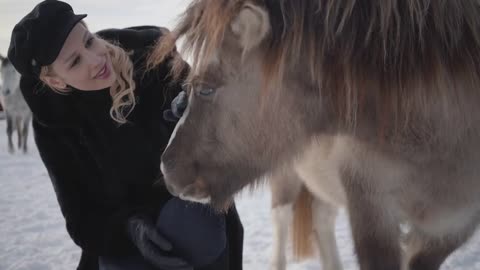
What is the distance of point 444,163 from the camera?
139 centimetres

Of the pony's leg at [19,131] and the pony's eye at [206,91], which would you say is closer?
the pony's eye at [206,91]

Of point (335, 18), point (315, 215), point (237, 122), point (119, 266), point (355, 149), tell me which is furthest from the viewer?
point (315, 215)

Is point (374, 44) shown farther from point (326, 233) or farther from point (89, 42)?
point (326, 233)

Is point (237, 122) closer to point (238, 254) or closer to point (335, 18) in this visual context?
point (335, 18)

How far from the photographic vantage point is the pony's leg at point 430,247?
1.69 meters

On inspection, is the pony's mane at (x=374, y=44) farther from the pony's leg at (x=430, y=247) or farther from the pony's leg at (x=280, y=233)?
the pony's leg at (x=280, y=233)

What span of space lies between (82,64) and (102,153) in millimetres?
443

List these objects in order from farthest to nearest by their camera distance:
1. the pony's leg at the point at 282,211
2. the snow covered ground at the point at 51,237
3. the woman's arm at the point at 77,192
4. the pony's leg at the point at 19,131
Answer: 1. the pony's leg at the point at 19,131
2. the snow covered ground at the point at 51,237
3. the pony's leg at the point at 282,211
4. the woman's arm at the point at 77,192

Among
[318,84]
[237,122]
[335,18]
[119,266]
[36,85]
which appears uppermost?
[335,18]

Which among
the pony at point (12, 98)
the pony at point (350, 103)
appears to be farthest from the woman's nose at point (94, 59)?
the pony at point (12, 98)

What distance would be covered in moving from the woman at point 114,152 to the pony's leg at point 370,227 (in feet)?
2.11

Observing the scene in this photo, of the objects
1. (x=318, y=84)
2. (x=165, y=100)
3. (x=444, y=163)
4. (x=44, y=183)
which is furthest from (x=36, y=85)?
(x=44, y=183)

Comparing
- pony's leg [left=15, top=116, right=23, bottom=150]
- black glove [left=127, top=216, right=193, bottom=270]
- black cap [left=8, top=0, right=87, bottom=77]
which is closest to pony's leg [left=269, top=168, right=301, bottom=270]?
black glove [left=127, top=216, right=193, bottom=270]

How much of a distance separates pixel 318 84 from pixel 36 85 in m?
1.27
